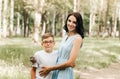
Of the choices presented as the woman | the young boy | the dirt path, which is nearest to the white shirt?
the young boy

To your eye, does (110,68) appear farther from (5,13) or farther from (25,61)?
(5,13)

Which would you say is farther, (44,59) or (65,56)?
(44,59)

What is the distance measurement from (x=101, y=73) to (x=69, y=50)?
45.8 ft

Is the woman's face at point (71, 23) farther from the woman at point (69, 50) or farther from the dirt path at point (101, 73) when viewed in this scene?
the dirt path at point (101, 73)

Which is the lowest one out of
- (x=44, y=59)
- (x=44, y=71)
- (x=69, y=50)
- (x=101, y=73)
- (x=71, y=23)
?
(x=101, y=73)

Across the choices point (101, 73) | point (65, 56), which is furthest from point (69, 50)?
point (101, 73)

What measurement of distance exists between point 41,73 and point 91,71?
1418 centimetres

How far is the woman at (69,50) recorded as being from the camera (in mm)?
5516

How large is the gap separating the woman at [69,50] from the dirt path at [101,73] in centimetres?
1084

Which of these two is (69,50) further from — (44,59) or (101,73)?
(101,73)

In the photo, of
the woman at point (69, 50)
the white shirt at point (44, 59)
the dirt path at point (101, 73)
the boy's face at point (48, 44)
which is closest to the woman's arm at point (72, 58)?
the woman at point (69, 50)

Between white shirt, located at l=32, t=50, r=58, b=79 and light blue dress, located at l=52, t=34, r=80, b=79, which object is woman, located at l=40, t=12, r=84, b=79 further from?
white shirt, located at l=32, t=50, r=58, b=79

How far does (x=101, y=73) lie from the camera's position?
19.4 metres

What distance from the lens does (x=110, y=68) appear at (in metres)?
21.9
